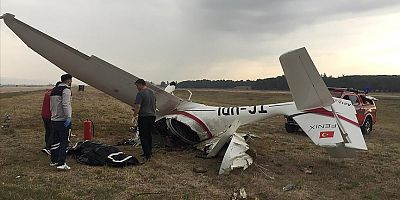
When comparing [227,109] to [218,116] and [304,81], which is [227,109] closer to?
[218,116]

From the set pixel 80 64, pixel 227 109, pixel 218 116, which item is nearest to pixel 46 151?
pixel 80 64

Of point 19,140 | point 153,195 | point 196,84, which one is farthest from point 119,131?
point 196,84

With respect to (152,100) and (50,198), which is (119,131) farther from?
(50,198)

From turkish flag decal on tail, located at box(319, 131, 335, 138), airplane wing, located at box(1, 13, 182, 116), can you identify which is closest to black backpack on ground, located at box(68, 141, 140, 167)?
airplane wing, located at box(1, 13, 182, 116)

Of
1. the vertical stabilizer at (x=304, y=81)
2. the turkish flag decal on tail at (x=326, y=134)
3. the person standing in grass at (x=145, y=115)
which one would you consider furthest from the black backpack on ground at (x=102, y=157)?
the turkish flag decal on tail at (x=326, y=134)

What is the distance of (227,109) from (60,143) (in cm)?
399

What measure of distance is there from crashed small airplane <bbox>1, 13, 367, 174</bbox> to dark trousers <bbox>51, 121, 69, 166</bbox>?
1.89 metres

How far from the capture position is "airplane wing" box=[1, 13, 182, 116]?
8.70m

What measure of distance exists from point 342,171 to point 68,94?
5967 mm

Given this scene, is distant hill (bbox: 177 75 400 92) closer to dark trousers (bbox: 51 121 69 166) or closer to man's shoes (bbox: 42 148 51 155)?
man's shoes (bbox: 42 148 51 155)

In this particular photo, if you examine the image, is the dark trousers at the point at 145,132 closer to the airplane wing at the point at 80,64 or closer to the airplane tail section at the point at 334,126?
the airplane wing at the point at 80,64

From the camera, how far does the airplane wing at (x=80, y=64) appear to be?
28.5 ft

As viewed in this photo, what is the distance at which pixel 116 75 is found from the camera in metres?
9.21

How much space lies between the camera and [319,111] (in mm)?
7734
